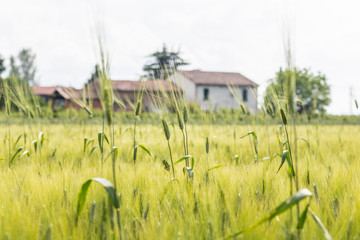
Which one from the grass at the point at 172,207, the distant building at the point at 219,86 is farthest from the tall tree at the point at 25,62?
the grass at the point at 172,207

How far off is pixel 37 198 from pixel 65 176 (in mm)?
166

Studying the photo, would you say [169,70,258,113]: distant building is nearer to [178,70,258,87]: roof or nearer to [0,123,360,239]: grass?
[178,70,258,87]: roof

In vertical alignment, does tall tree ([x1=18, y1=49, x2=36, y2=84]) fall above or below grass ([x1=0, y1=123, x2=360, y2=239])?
above

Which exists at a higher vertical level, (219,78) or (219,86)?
(219,78)

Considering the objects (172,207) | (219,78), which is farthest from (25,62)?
(172,207)

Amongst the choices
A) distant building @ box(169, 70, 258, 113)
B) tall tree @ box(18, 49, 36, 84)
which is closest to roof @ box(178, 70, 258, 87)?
distant building @ box(169, 70, 258, 113)

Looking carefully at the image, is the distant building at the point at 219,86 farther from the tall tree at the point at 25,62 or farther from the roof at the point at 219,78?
the tall tree at the point at 25,62

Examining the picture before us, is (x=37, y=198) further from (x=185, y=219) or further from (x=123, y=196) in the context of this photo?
(x=185, y=219)

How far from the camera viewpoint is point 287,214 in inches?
39.2

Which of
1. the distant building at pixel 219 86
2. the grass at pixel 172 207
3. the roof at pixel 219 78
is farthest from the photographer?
the roof at pixel 219 78

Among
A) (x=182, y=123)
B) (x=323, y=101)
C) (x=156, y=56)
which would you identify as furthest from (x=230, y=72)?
(x=182, y=123)

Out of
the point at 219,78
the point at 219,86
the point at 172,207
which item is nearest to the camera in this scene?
the point at 172,207

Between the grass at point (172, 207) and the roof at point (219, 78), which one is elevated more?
the roof at point (219, 78)

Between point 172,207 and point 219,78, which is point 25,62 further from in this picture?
point 172,207
